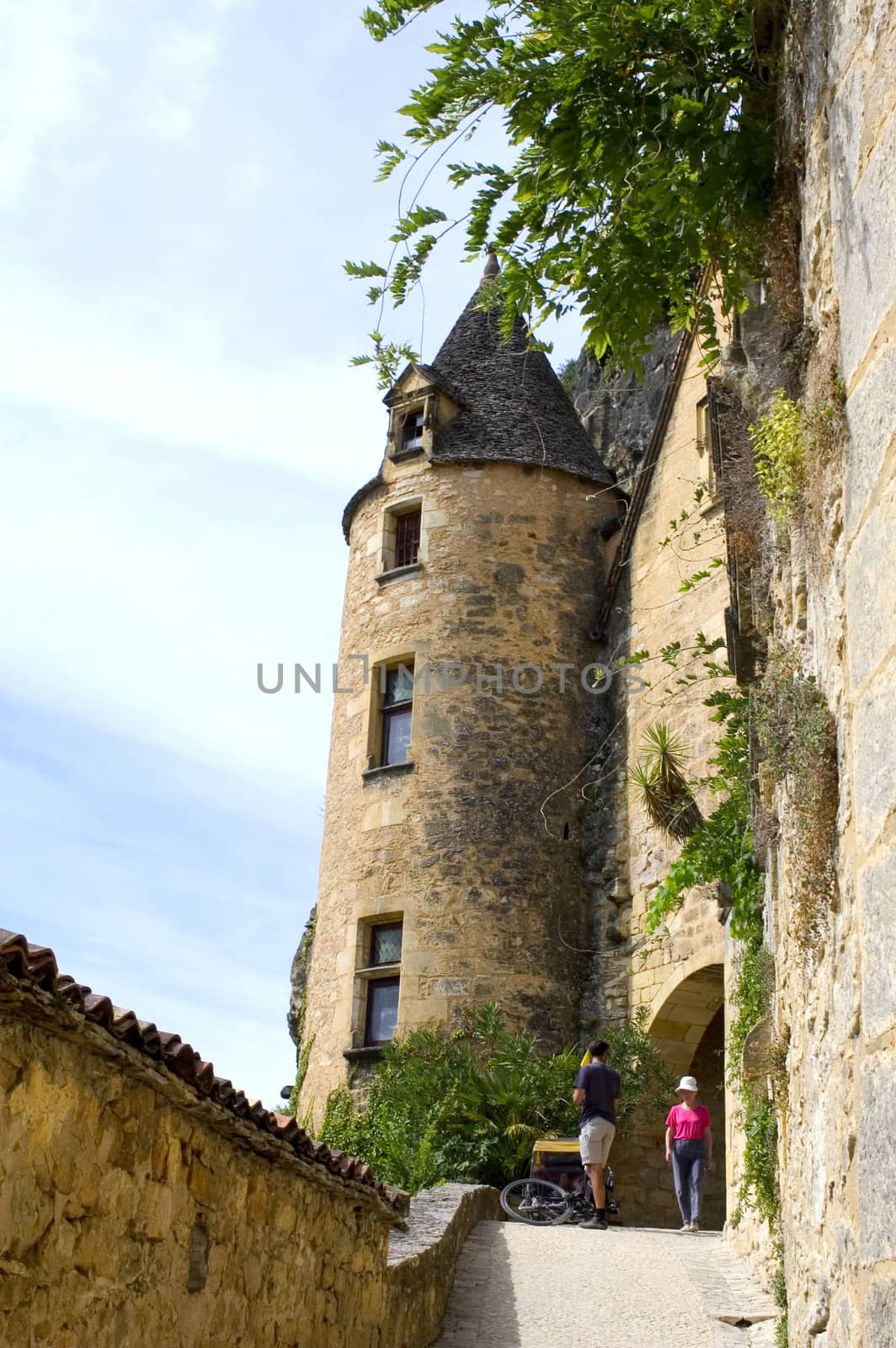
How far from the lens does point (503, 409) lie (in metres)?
16.5

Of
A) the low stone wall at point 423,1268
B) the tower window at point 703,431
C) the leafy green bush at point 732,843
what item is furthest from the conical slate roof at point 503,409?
the low stone wall at point 423,1268

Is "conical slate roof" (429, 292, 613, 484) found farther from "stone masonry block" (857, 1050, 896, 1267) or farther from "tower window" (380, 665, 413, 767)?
"stone masonry block" (857, 1050, 896, 1267)

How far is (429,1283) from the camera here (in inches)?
266

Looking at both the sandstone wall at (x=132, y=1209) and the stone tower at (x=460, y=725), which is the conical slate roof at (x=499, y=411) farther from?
the sandstone wall at (x=132, y=1209)

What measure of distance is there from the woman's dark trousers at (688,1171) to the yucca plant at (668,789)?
3.04 metres

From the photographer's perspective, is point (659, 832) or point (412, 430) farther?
point (412, 430)

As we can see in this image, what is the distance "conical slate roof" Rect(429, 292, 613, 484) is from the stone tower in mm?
30

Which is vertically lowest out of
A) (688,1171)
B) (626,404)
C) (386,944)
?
(688,1171)

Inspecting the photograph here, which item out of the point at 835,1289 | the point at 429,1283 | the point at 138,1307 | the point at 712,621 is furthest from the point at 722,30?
the point at 712,621

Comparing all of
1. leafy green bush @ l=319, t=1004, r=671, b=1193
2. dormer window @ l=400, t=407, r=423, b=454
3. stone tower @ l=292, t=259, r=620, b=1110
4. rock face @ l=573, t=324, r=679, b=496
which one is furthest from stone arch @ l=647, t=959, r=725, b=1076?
rock face @ l=573, t=324, r=679, b=496

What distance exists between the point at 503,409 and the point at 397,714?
3847 millimetres

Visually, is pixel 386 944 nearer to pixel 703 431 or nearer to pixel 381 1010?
pixel 381 1010

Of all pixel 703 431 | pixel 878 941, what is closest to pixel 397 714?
pixel 703 431

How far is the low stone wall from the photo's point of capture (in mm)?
5945
